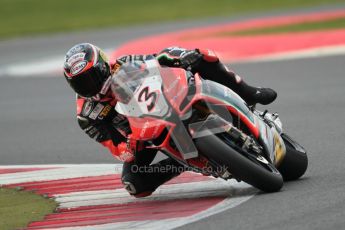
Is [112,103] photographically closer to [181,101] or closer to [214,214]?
[181,101]

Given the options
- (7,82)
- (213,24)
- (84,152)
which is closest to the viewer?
(84,152)

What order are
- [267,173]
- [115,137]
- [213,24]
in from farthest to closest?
1. [213,24]
2. [115,137]
3. [267,173]

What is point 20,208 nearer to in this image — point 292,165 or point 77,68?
point 77,68

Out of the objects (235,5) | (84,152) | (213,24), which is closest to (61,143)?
(84,152)

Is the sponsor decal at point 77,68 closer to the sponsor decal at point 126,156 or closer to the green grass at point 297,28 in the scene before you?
the sponsor decal at point 126,156

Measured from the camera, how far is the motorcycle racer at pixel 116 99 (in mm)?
7262

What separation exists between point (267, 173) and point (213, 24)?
63.6 feet

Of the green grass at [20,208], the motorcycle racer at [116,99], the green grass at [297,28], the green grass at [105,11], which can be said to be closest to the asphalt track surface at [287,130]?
the motorcycle racer at [116,99]

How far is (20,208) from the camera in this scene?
7.63m

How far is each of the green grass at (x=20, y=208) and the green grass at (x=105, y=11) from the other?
19.6 m

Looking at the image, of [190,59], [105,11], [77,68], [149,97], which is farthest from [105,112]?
[105,11]

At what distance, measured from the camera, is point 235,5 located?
104 feet

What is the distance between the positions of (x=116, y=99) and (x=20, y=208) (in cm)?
130

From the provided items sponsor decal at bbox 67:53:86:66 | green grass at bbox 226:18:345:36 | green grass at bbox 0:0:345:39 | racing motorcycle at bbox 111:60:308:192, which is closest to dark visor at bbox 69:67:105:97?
sponsor decal at bbox 67:53:86:66
